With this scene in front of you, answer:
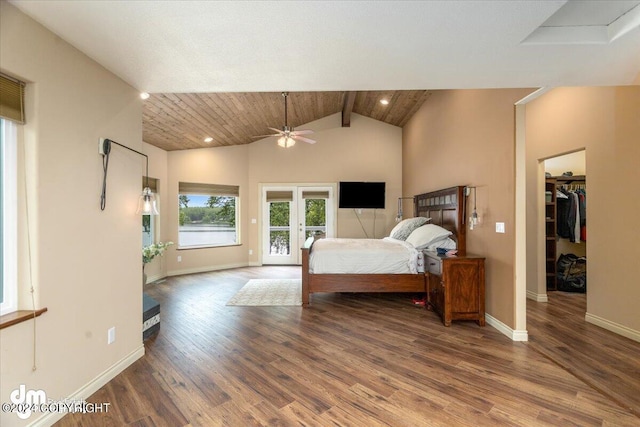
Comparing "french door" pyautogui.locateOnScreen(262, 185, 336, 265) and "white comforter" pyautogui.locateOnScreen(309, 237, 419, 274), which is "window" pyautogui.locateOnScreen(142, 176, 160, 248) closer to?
"french door" pyautogui.locateOnScreen(262, 185, 336, 265)

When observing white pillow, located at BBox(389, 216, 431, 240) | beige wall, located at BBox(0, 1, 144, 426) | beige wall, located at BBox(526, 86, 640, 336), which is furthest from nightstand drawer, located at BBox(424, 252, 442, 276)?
beige wall, located at BBox(0, 1, 144, 426)

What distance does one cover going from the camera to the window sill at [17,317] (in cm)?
140

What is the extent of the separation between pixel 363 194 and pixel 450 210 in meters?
2.77

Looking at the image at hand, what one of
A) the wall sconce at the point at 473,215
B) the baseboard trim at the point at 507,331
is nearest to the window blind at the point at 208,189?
the wall sconce at the point at 473,215

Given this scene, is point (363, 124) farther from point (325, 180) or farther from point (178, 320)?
point (178, 320)

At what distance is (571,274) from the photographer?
4.40m

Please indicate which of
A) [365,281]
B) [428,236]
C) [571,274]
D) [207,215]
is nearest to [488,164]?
[428,236]

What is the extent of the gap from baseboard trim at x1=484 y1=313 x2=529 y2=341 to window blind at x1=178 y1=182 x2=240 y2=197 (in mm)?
5545

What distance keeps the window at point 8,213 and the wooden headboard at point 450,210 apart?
160 inches

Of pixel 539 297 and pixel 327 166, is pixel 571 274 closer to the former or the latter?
pixel 539 297

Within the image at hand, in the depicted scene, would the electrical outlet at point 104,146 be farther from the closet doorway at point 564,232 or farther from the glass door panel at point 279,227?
the closet doorway at point 564,232

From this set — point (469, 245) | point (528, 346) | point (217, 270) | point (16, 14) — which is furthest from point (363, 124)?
point (16, 14)

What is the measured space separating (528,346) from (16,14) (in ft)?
14.6

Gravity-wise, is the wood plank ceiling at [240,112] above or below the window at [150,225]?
above
